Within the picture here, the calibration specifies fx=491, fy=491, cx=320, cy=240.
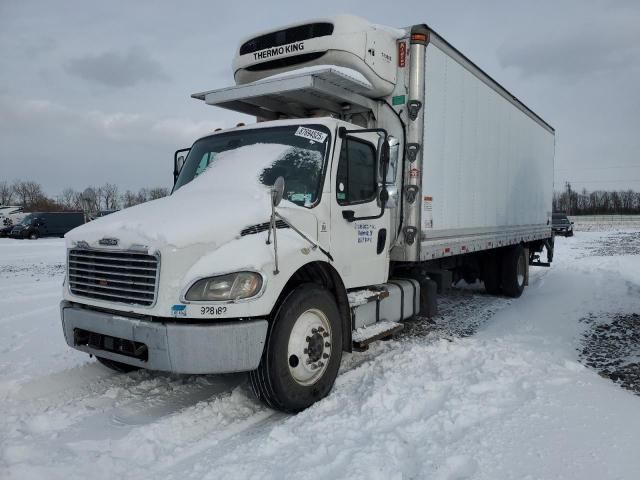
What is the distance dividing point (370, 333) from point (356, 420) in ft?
5.04

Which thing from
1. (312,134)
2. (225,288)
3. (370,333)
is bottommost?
(370,333)

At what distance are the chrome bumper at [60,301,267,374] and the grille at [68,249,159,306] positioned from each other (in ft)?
0.63

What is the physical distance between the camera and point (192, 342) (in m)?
3.69

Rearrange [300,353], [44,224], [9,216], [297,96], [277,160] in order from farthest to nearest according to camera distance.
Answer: [9,216], [44,224], [297,96], [277,160], [300,353]

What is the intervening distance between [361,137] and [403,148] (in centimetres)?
91

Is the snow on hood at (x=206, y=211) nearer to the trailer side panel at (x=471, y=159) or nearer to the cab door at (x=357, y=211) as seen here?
the cab door at (x=357, y=211)

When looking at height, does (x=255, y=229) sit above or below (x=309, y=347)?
above

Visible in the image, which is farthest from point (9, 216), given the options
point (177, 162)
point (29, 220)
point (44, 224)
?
point (177, 162)

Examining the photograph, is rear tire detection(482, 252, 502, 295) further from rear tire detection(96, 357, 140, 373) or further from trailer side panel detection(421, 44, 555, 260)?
rear tire detection(96, 357, 140, 373)

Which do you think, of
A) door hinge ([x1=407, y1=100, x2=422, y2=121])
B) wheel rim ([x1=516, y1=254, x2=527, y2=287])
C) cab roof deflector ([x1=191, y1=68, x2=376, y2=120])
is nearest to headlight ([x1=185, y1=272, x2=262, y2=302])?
cab roof deflector ([x1=191, y1=68, x2=376, y2=120])

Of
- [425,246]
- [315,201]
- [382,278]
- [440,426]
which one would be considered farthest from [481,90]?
[440,426]

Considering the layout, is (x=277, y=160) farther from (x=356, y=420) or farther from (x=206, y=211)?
(x=356, y=420)

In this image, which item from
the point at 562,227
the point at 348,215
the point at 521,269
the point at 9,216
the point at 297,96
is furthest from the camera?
the point at 9,216

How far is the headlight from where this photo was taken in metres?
3.74
